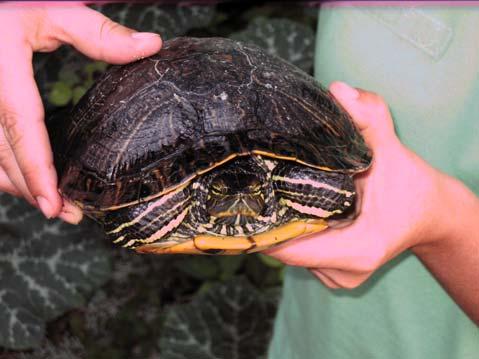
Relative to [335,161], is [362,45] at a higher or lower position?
higher

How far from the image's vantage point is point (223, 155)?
104 cm

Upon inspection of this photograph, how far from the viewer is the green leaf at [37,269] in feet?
6.55

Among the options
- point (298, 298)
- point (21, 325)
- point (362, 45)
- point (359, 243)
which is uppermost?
point (362, 45)

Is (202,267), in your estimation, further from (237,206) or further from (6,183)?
(237,206)

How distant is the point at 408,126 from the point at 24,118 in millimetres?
815

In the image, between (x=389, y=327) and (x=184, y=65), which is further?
(x=389, y=327)

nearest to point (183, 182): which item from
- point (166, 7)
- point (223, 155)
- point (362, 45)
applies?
point (223, 155)

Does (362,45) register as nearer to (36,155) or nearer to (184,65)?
(184,65)

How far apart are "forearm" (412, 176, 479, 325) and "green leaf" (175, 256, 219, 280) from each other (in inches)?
51.5

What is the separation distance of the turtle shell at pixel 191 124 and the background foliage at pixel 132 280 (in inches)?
34.4

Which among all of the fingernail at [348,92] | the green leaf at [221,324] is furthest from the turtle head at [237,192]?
the green leaf at [221,324]

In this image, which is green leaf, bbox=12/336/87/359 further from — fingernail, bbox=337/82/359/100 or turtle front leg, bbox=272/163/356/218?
fingernail, bbox=337/82/359/100

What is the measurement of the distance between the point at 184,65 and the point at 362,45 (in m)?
0.45

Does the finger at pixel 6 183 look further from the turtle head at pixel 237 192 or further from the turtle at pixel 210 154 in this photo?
the turtle head at pixel 237 192
